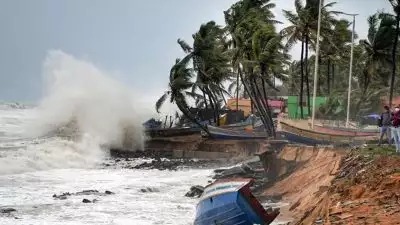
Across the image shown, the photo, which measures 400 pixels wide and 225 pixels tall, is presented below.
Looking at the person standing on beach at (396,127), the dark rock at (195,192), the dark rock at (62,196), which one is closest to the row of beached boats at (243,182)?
the person standing on beach at (396,127)

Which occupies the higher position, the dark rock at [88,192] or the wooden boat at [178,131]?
the wooden boat at [178,131]

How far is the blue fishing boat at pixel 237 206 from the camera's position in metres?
11.5

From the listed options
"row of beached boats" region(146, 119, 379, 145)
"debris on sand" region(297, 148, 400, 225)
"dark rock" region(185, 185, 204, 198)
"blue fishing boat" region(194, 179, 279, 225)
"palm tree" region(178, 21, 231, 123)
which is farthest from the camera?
"palm tree" region(178, 21, 231, 123)

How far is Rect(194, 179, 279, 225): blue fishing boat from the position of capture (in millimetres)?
11469

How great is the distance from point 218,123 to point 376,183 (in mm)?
36074

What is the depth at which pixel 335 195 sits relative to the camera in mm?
11336

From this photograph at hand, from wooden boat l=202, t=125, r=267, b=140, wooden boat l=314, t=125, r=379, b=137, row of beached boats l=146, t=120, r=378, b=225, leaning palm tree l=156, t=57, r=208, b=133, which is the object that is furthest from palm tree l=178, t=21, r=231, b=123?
wooden boat l=314, t=125, r=379, b=137

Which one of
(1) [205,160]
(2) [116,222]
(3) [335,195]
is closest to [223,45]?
(1) [205,160]

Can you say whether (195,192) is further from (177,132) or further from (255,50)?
(177,132)

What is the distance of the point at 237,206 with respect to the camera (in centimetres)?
1143

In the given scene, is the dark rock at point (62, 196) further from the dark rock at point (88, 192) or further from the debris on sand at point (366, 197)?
the debris on sand at point (366, 197)

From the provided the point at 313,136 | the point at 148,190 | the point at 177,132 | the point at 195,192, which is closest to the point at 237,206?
the point at 195,192

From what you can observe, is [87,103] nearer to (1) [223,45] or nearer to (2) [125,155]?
(2) [125,155]

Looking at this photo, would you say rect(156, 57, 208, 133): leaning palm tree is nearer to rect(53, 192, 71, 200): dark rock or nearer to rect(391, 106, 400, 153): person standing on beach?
rect(53, 192, 71, 200): dark rock
